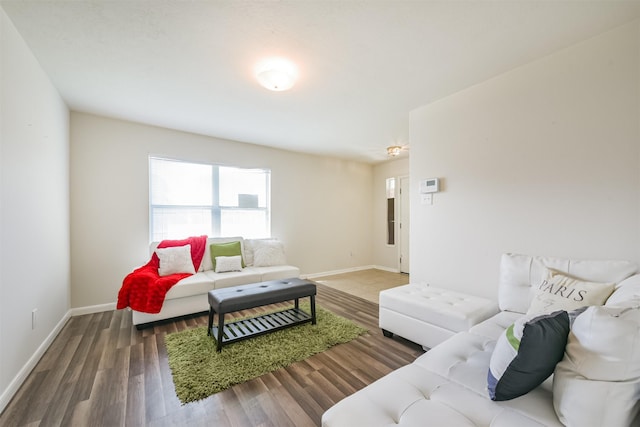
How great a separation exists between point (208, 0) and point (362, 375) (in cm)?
287

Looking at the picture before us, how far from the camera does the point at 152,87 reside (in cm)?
267

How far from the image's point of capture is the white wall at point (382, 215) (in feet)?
19.3

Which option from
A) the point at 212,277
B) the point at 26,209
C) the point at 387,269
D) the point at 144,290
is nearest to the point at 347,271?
the point at 387,269

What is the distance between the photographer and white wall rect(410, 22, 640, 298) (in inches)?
74.1

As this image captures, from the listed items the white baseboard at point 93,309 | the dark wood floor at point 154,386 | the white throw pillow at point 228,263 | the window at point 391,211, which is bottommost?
the dark wood floor at point 154,386

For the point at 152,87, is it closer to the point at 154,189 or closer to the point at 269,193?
the point at 154,189

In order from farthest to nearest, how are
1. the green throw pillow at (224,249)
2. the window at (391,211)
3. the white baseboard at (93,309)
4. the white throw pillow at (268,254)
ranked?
the window at (391,211) → the white throw pillow at (268,254) → the green throw pillow at (224,249) → the white baseboard at (93,309)

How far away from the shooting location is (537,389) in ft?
3.74

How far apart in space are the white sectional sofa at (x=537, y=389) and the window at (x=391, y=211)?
4.40 m

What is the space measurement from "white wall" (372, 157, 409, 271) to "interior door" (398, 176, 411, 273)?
108 millimetres

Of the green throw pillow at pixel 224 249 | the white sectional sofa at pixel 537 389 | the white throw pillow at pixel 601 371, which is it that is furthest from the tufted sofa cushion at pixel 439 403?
the green throw pillow at pixel 224 249

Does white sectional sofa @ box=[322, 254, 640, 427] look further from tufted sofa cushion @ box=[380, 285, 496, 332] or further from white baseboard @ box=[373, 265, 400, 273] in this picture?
white baseboard @ box=[373, 265, 400, 273]

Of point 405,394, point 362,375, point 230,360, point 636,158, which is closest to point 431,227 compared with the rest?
point 636,158

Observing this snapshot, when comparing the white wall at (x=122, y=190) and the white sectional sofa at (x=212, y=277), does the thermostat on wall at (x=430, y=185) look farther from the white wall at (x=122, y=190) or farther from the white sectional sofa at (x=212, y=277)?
the white wall at (x=122, y=190)
